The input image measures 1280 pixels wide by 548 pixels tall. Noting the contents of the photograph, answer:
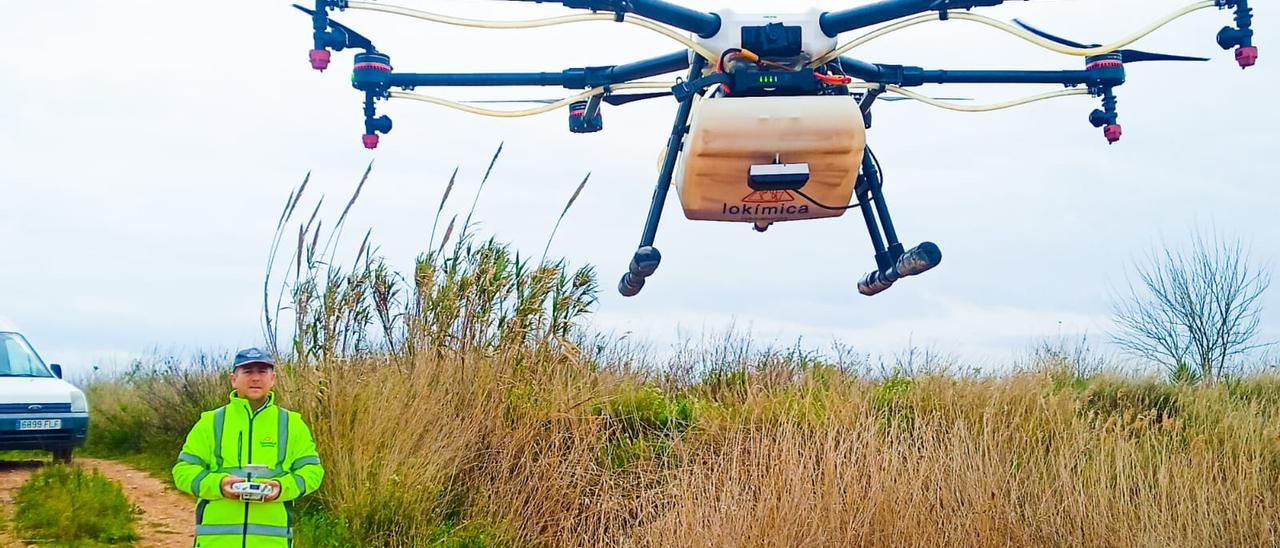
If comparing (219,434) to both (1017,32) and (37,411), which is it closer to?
(1017,32)

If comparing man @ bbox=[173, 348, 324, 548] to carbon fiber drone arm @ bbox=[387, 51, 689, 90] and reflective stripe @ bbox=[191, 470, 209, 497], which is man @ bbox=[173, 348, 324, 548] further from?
carbon fiber drone arm @ bbox=[387, 51, 689, 90]

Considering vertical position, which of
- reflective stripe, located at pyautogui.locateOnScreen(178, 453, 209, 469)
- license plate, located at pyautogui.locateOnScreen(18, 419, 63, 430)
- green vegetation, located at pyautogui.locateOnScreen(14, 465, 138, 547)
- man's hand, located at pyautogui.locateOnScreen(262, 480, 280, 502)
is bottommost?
green vegetation, located at pyautogui.locateOnScreen(14, 465, 138, 547)

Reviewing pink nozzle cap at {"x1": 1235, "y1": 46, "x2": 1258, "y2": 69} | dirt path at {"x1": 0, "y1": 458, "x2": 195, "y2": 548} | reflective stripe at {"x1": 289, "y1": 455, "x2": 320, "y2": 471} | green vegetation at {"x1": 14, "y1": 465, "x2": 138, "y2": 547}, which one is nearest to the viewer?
reflective stripe at {"x1": 289, "y1": 455, "x2": 320, "y2": 471}

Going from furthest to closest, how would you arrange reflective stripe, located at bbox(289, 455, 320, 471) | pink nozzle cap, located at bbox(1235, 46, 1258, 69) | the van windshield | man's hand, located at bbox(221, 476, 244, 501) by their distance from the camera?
the van windshield, pink nozzle cap, located at bbox(1235, 46, 1258, 69), reflective stripe, located at bbox(289, 455, 320, 471), man's hand, located at bbox(221, 476, 244, 501)

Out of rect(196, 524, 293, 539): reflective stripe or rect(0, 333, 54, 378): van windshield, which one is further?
rect(0, 333, 54, 378): van windshield

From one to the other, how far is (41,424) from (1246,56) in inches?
401

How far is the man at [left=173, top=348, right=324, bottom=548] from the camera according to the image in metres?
5.06

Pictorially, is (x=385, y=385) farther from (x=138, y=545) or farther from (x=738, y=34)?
(x=738, y=34)

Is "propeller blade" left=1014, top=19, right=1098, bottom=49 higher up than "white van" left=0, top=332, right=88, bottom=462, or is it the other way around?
"propeller blade" left=1014, top=19, right=1098, bottom=49

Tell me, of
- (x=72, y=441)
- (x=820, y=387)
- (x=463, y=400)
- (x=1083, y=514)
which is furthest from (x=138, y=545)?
(x=1083, y=514)

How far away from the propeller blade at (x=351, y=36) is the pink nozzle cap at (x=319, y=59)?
22 centimetres

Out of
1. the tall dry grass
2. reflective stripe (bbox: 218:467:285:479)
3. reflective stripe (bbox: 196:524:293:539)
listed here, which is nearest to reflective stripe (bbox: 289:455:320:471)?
reflective stripe (bbox: 218:467:285:479)

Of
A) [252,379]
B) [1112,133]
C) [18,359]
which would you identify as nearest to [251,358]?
[252,379]

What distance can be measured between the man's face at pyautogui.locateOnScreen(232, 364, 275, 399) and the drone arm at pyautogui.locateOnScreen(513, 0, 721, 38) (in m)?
2.89
